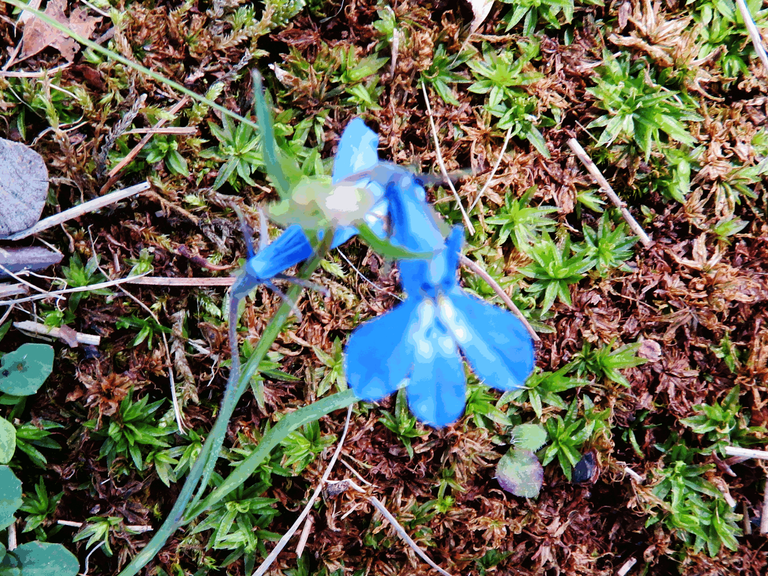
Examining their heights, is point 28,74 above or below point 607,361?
above

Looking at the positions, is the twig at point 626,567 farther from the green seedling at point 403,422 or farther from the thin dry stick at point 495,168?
the thin dry stick at point 495,168

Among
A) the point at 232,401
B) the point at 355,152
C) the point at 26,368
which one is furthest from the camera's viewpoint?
the point at 26,368

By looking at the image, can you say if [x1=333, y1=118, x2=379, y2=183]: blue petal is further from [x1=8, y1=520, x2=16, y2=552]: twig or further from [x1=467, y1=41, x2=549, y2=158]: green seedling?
[x1=8, y1=520, x2=16, y2=552]: twig

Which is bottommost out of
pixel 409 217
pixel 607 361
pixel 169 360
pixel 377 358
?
pixel 169 360

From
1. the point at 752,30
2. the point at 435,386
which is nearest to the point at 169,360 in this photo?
the point at 435,386

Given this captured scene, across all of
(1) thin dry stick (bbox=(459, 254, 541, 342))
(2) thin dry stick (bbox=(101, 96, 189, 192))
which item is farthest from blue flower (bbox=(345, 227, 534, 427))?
(2) thin dry stick (bbox=(101, 96, 189, 192))

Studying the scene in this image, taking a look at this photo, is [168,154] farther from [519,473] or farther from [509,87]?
[519,473]

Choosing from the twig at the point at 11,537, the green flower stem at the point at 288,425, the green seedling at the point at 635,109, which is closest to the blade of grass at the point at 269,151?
the green flower stem at the point at 288,425
